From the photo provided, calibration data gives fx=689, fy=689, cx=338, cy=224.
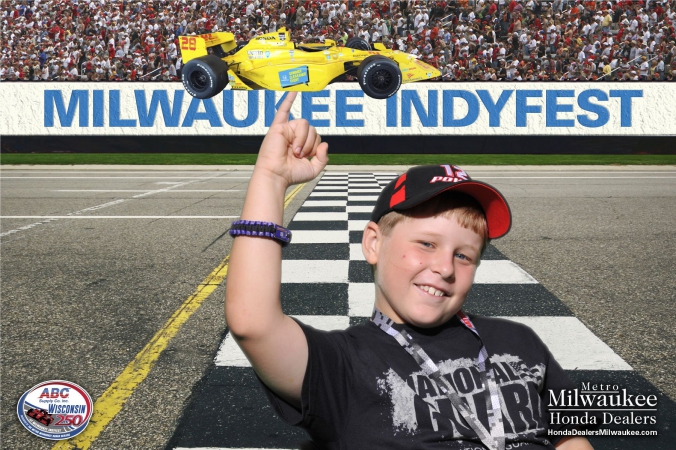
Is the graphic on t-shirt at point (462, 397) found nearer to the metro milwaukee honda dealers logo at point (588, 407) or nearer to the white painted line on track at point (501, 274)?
the metro milwaukee honda dealers logo at point (588, 407)

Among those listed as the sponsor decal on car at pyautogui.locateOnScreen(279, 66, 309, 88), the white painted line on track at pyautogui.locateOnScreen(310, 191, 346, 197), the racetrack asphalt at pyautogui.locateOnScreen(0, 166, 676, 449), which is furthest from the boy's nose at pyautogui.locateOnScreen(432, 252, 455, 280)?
the sponsor decal on car at pyautogui.locateOnScreen(279, 66, 309, 88)

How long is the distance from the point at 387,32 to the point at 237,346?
75.4ft

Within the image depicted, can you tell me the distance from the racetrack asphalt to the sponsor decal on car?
8.86 metres

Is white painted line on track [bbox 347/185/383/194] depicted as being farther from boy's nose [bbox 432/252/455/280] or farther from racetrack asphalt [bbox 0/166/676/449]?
boy's nose [bbox 432/252/455/280]

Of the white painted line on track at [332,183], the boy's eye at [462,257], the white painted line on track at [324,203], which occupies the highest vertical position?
the boy's eye at [462,257]

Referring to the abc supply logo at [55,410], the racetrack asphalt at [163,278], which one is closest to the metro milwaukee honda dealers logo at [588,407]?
the racetrack asphalt at [163,278]

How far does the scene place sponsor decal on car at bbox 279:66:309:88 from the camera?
1952 centimetres

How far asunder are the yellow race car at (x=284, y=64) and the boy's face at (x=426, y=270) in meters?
16.1

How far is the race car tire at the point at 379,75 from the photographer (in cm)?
1794

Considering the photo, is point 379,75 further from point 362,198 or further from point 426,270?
point 426,270

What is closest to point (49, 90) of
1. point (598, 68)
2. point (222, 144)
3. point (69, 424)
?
point (222, 144)

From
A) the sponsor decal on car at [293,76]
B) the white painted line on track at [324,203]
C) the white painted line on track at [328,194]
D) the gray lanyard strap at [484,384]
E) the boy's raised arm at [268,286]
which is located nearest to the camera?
the boy's raised arm at [268,286]

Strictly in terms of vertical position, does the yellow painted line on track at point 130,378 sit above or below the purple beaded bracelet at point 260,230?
below

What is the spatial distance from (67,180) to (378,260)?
1376cm
